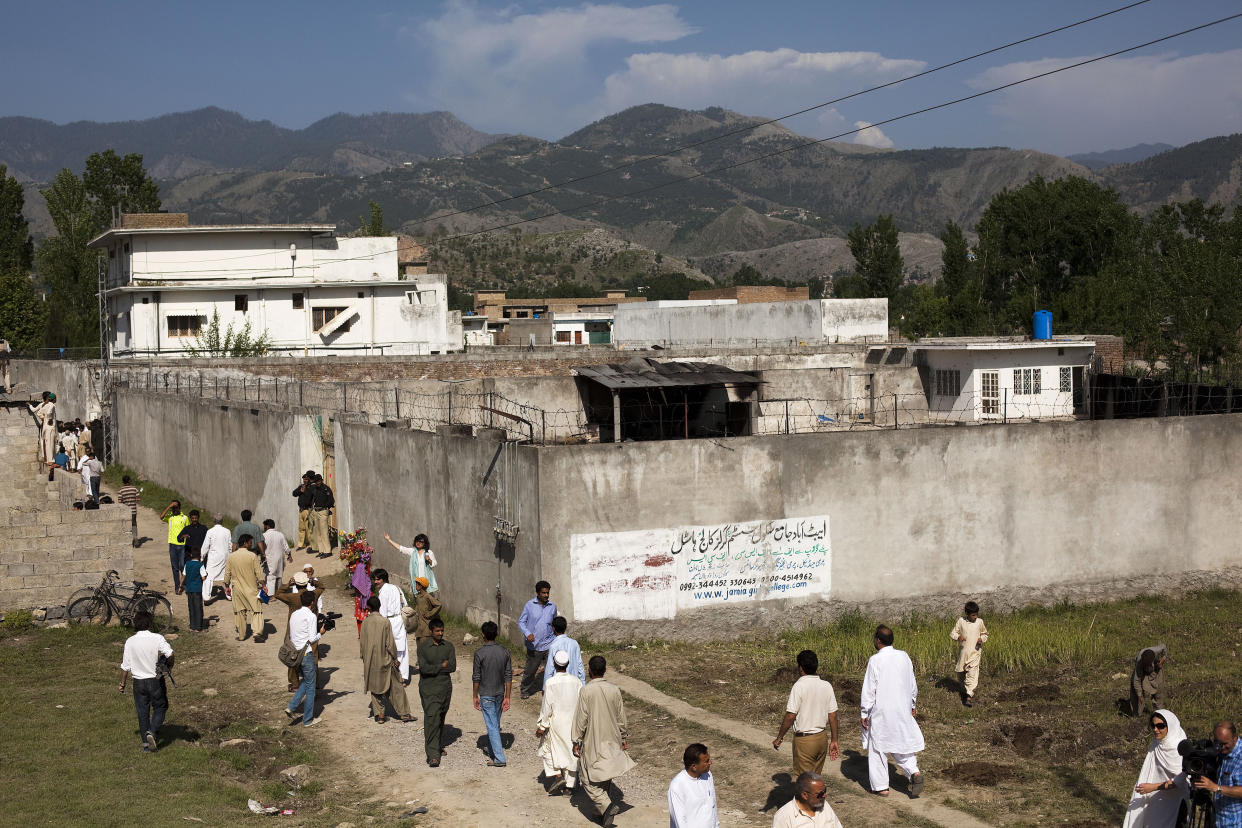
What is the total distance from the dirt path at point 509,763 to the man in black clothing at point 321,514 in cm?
497

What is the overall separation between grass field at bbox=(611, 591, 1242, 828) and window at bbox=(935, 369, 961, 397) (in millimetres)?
15402

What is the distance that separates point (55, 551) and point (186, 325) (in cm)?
3739

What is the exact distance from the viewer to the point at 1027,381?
114 ft

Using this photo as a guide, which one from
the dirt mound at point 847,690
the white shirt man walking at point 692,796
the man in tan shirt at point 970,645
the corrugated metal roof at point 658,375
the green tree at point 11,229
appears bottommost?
the dirt mound at point 847,690

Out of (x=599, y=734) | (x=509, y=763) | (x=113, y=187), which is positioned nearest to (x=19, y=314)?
(x=113, y=187)

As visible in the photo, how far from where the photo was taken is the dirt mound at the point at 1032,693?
1469 cm

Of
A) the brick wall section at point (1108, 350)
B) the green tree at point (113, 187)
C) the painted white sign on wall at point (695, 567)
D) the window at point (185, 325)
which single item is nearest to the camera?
the painted white sign on wall at point (695, 567)

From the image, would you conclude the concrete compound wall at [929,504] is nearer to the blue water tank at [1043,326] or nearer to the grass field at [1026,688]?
the grass field at [1026,688]

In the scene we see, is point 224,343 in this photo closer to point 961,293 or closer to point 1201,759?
point 961,293

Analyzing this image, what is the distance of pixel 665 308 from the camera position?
68500mm

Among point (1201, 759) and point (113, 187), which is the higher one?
point (113, 187)

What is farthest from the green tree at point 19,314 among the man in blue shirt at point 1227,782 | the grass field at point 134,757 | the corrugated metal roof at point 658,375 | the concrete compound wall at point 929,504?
the man in blue shirt at point 1227,782

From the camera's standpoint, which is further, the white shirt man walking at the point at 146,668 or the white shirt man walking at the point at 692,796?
the white shirt man walking at the point at 146,668

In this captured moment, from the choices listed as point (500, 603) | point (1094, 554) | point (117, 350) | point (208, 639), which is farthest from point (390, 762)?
point (117, 350)
